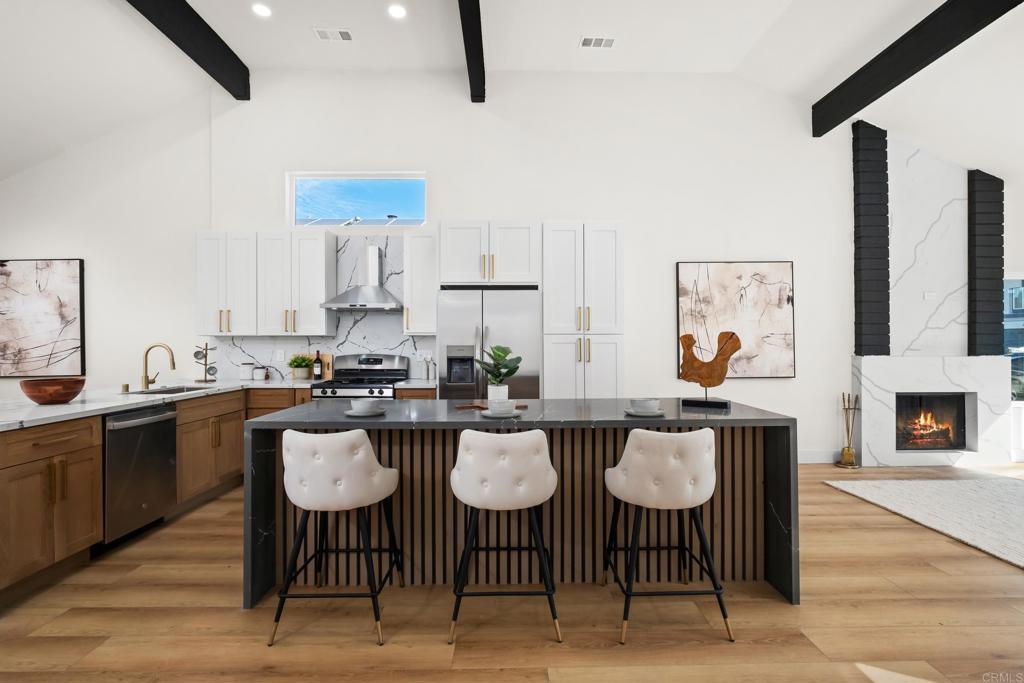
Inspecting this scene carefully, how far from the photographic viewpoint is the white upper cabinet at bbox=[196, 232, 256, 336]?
4.80 m

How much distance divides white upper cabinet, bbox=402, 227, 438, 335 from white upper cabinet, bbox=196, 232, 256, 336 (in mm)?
1459

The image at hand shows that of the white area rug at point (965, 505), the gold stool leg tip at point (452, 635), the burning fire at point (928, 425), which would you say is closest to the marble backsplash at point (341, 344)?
the gold stool leg tip at point (452, 635)

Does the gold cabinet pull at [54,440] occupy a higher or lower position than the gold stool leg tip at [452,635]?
higher

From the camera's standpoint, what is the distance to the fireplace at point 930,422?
5.19m

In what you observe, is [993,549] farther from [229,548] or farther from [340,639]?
[229,548]

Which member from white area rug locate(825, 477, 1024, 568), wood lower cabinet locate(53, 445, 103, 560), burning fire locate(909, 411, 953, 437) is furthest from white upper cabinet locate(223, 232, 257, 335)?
burning fire locate(909, 411, 953, 437)

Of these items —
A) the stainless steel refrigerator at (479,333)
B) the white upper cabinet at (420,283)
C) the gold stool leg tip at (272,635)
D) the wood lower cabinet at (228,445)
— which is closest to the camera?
the gold stool leg tip at (272,635)

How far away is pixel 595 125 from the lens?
17.0 feet

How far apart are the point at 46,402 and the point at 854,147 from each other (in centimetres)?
701

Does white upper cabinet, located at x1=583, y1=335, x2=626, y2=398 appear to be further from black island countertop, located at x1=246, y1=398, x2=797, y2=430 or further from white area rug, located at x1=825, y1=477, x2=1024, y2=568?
white area rug, located at x1=825, y1=477, x2=1024, y2=568

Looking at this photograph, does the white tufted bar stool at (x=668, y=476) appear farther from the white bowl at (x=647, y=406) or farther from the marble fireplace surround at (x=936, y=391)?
the marble fireplace surround at (x=936, y=391)

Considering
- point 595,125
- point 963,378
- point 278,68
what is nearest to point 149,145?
point 278,68

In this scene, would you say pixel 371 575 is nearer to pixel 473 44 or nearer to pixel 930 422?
pixel 473 44

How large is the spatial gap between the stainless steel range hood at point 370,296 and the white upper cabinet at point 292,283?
19 cm
